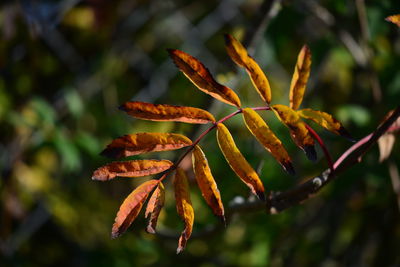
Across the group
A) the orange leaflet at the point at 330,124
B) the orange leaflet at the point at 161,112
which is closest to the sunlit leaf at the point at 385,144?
the orange leaflet at the point at 330,124

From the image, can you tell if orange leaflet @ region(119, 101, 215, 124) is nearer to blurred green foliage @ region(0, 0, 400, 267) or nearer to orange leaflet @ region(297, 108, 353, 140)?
orange leaflet @ region(297, 108, 353, 140)

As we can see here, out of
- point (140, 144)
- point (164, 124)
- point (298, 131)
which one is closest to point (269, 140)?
point (298, 131)

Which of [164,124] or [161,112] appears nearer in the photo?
[161,112]

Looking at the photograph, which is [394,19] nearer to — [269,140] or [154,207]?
[269,140]

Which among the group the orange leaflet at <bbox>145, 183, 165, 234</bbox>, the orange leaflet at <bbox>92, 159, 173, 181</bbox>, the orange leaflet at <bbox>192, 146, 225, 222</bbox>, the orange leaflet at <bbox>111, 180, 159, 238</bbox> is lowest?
the orange leaflet at <bbox>192, 146, 225, 222</bbox>

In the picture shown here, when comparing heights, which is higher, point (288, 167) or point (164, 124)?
point (288, 167)

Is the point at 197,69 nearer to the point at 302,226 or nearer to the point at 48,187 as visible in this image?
the point at 302,226

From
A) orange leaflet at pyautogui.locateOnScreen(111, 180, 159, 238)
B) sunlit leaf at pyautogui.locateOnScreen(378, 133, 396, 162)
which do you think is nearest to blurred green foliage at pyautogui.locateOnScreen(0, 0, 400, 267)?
sunlit leaf at pyautogui.locateOnScreen(378, 133, 396, 162)
